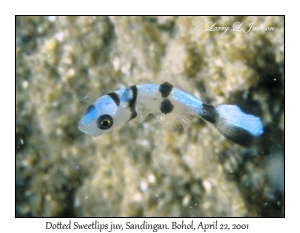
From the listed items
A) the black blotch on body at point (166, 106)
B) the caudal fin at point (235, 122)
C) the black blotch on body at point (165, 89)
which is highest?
the black blotch on body at point (165, 89)

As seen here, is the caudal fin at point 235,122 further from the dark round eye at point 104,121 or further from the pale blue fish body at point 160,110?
the dark round eye at point 104,121

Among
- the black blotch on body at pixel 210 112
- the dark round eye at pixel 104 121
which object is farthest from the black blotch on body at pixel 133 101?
the black blotch on body at pixel 210 112

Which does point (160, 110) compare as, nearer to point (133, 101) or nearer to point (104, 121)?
point (133, 101)

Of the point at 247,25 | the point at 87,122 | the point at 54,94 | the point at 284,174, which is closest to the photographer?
the point at 87,122

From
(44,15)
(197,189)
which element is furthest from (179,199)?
(44,15)

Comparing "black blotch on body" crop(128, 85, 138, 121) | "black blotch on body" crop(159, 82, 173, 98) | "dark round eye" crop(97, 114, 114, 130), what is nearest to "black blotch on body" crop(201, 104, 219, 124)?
"black blotch on body" crop(159, 82, 173, 98)

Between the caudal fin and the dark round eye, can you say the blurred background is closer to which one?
the caudal fin
